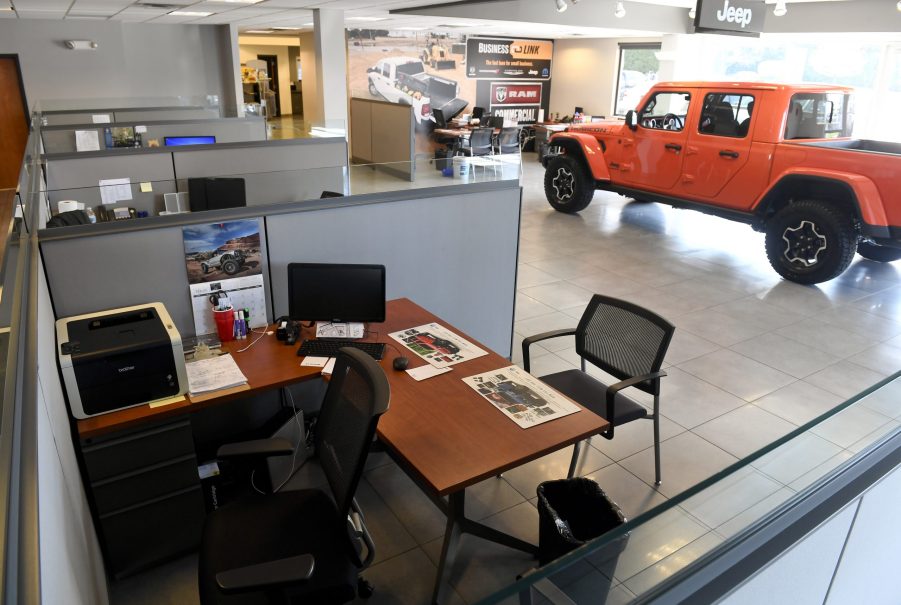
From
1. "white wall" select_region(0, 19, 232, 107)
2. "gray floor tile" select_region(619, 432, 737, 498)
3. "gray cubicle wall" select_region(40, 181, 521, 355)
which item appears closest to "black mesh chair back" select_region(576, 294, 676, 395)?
"gray floor tile" select_region(619, 432, 737, 498)

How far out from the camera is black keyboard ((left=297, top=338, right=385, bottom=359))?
108 inches

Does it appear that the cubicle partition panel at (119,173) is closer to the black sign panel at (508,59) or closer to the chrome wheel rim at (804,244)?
the chrome wheel rim at (804,244)

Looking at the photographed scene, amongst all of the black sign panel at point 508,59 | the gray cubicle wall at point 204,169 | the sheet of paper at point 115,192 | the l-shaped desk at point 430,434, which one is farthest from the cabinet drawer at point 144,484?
the black sign panel at point 508,59

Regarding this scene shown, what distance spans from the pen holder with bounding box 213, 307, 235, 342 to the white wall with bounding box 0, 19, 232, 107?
8.06 meters

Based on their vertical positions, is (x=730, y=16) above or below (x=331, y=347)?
above

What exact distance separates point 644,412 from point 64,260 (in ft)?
8.49

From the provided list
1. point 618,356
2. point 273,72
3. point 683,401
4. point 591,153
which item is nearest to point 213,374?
point 618,356

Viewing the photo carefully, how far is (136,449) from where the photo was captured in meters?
2.33

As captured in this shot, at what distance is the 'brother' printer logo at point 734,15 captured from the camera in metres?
6.03

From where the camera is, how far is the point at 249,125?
6574 millimetres

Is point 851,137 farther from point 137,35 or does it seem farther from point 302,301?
point 137,35

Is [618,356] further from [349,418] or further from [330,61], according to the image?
[330,61]

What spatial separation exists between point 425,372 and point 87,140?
5.10 m

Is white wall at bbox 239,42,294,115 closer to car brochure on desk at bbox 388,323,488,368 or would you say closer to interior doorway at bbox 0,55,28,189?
interior doorway at bbox 0,55,28,189
